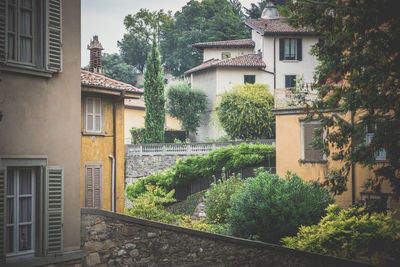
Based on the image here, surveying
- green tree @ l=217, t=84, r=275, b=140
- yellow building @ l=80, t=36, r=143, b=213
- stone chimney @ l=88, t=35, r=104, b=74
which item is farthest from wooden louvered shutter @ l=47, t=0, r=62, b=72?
green tree @ l=217, t=84, r=275, b=140

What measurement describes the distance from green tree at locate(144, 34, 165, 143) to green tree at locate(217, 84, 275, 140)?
5.38m

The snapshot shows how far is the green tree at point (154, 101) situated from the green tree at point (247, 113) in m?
5.38

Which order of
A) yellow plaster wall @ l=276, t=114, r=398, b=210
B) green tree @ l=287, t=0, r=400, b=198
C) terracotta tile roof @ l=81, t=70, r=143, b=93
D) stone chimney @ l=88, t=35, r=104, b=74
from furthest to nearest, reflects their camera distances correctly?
stone chimney @ l=88, t=35, r=104, b=74
yellow plaster wall @ l=276, t=114, r=398, b=210
terracotta tile roof @ l=81, t=70, r=143, b=93
green tree @ l=287, t=0, r=400, b=198

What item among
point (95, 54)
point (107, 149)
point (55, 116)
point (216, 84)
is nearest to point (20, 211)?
point (55, 116)

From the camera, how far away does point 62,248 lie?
8.60 meters

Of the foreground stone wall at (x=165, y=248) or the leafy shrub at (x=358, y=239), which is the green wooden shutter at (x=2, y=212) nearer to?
the foreground stone wall at (x=165, y=248)

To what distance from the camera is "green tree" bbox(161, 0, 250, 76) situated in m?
58.9

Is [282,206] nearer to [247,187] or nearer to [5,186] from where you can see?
[247,187]

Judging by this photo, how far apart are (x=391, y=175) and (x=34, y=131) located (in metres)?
6.93

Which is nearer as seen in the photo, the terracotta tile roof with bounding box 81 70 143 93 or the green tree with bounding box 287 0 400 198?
the green tree with bounding box 287 0 400 198

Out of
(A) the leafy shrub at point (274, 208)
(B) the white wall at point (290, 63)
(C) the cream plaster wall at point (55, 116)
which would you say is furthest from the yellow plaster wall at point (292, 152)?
(B) the white wall at point (290, 63)

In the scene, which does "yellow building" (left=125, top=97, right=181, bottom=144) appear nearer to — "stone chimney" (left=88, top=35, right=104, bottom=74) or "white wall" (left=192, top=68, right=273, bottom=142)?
"white wall" (left=192, top=68, right=273, bottom=142)

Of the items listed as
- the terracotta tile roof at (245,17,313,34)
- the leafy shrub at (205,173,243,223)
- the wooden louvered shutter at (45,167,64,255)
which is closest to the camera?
the wooden louvered shutter at (45,167,64,255)

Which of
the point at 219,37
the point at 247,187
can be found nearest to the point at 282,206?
the point at 247,187
